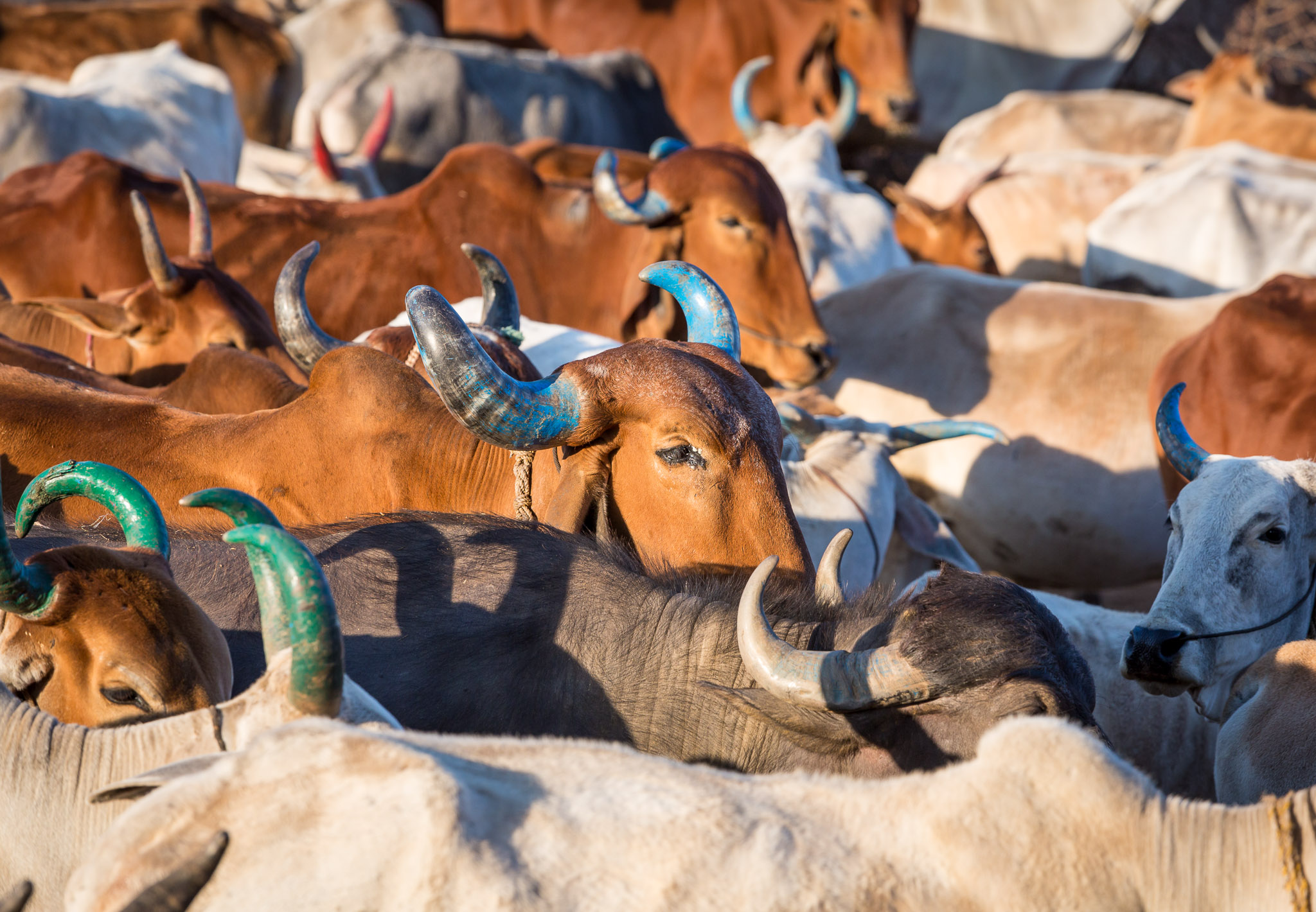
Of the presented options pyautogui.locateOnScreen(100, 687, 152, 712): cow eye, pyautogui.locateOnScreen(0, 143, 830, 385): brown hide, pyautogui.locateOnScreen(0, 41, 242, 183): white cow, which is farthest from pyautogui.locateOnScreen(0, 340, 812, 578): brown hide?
pyautogui.locateOnScreen(0, 41, 242, 183): white cow

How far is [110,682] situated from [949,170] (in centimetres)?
1146

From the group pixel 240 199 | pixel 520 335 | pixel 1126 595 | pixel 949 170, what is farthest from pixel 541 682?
pixel 949 170

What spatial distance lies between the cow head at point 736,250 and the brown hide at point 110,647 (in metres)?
3.62

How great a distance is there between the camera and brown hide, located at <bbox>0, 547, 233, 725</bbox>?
7.14 feet

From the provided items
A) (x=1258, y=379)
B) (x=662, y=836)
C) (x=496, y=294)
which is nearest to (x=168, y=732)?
(x=662, y=836)

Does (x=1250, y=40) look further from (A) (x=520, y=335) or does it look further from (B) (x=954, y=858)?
(B) (x=954, y=858)

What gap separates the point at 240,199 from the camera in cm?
631

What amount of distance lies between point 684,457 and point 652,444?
0.08 metres

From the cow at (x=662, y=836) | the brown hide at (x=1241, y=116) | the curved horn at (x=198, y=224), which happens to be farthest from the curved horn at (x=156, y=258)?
the brown hide at (x=1241, y=116)

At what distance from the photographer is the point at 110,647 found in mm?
2182

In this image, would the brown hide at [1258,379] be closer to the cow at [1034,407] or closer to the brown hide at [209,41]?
the cow at [1034,407]

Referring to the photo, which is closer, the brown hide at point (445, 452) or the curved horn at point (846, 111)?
the brown hide at point (445, 452)

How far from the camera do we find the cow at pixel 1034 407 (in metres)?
6.38

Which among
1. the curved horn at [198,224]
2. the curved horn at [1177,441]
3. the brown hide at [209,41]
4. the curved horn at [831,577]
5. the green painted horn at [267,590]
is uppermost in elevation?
the green painted horn at [267,590]
